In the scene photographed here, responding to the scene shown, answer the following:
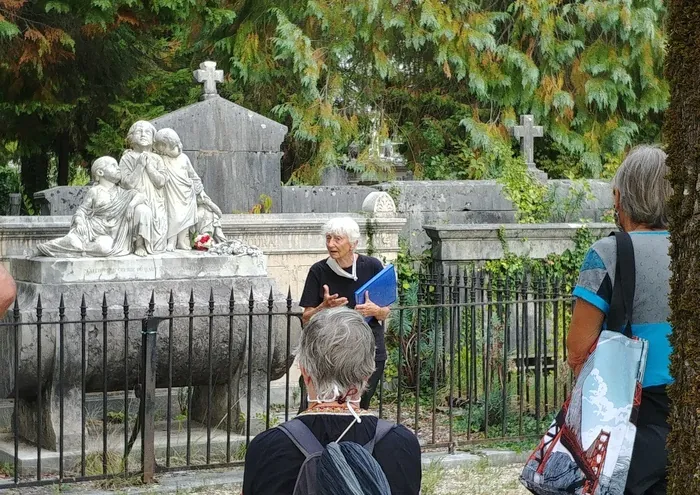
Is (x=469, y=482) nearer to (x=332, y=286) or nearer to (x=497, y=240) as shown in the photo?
(x=332, y=286)

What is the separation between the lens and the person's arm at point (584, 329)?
3.51 meters

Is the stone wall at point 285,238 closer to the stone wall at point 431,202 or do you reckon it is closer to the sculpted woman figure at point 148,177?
the stone wall at point 431,202

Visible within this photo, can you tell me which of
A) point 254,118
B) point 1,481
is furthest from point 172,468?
point 254,118

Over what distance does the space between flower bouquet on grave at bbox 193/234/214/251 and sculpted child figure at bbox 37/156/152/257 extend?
1.57 ft

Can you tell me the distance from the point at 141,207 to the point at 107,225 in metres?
0.26

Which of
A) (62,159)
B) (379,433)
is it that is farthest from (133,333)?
(62,159)

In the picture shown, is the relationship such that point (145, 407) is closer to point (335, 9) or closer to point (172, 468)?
point (172, 468)

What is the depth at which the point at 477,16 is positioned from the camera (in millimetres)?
18375

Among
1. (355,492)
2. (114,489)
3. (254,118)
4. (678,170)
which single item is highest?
(254,118)

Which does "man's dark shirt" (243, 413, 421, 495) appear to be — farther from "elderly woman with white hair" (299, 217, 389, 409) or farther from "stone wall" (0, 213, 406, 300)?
"stone wall" (0, 213, 406, 300)

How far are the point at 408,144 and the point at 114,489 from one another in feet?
43.4

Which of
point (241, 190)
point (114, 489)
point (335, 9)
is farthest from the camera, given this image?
point (335, 9)

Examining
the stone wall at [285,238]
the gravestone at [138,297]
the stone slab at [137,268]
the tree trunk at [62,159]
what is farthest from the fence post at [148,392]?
the tree trunk at [62,159]

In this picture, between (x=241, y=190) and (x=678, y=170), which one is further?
(x=241, y=190)
